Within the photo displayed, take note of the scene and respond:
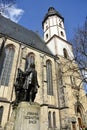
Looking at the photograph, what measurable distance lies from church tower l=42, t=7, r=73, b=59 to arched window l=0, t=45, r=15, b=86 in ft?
26.1

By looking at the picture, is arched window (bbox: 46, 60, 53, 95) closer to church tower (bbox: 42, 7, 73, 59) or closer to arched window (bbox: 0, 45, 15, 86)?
church tower (bbox: 42, 7, 73, 59)

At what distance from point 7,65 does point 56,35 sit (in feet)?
40.5

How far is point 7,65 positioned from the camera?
14.0 meters

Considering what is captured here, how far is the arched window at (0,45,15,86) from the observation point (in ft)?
42.1

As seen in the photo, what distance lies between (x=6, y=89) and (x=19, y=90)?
294 inches

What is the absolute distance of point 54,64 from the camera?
18438mm

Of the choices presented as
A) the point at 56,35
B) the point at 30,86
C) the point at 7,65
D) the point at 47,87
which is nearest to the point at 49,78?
the point at 47,87

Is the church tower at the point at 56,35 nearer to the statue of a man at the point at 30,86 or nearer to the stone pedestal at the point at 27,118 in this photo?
the statue of a man at the point at 30,86

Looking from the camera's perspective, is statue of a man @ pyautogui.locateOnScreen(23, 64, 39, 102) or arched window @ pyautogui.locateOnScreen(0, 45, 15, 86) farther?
arched window @ pyautogui.locateOnScreen(0, 45, 15, 86)

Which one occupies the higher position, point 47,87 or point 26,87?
point 47,87

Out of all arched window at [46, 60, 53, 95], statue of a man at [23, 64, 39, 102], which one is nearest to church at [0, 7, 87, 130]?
arched window at [46, 60, 53, 95]

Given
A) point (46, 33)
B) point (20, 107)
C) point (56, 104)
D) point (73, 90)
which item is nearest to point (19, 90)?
point (20, 107)

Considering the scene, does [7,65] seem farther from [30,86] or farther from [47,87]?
[30,86]

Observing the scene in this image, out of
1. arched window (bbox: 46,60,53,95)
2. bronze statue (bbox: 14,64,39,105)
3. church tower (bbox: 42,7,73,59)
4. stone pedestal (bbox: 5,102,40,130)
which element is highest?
church tower (bbox: 42,7,73,59)
